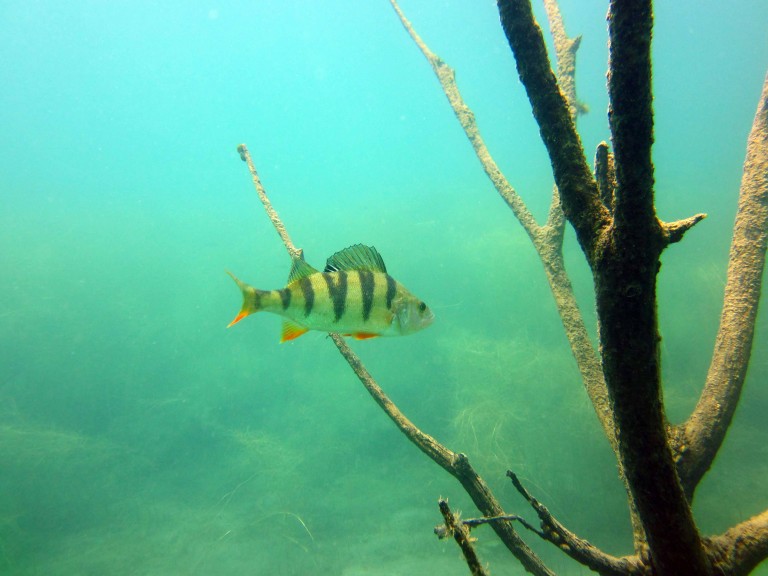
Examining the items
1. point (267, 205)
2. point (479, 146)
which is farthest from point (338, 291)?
point (479, 146)

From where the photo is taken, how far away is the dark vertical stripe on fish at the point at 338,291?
2.47 metres

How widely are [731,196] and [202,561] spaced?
3073cm

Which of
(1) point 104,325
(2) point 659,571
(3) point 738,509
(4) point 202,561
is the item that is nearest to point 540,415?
(3) point 738,509

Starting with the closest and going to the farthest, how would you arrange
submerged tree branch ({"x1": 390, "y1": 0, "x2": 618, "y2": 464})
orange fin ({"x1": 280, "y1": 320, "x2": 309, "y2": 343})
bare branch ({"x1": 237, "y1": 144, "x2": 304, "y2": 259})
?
1. orange fin ({"x1": 280, "y1": 320, "x2": 309, "y2": 343})
2. submerged tree branch ({"x1": 390, "y1": 0, "x2": 618, "y2": 464})
3. bare branch ({"x1": 237, "y1": 144, "x2": 304, "y2": 259})

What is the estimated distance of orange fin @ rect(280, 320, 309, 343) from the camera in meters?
2.62

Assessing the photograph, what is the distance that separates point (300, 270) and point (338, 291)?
36cm

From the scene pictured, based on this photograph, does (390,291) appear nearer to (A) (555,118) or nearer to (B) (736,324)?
(A) (555,118)

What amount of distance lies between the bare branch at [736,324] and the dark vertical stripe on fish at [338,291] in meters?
2.16

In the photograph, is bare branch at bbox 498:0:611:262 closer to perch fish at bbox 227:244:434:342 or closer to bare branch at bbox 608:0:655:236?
bare branch at bbox 608:0:655:236

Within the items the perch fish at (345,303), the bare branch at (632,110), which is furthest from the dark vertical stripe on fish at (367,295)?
the bare branch at (632,110)

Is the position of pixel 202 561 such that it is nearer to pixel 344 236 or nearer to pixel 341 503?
pixel 341 503

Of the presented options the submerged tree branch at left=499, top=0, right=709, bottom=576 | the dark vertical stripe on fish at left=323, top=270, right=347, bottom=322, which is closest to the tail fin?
the dark vertical stripe on fish at left=323, top=270, right=347, bottom=322

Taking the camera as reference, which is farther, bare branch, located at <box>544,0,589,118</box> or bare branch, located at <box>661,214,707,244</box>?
bare branch, located at <box>544,0,589,118</box>

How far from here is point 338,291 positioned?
2488 mm
